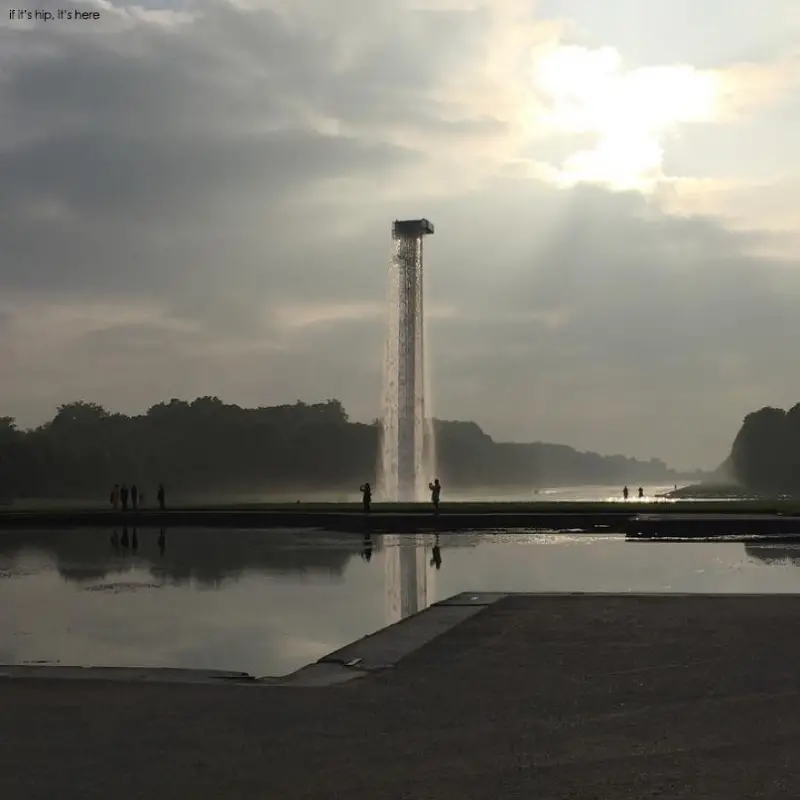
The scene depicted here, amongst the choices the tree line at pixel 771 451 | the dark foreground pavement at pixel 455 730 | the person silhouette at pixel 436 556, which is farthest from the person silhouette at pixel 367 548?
the tree line at pixel 771 451

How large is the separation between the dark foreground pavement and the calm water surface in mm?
2267

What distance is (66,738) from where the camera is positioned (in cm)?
704

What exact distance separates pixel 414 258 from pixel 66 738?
69183 mm

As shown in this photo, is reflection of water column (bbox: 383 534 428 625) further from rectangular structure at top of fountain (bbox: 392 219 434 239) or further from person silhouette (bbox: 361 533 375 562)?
rectangular structure at top of fountain (bbox: 392 219 434 239)

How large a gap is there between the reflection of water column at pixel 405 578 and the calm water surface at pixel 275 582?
3cm

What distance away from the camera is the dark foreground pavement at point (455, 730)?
5984 millimetres

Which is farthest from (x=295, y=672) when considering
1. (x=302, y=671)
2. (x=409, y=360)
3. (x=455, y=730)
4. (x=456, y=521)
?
(x=409, y=360)

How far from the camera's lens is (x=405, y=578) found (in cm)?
1942

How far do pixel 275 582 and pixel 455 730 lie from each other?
12044mm

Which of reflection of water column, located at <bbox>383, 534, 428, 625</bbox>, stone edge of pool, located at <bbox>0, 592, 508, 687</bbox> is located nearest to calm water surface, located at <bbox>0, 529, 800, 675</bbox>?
reflection of water column, located at <bbox>383, 534, 428, 625</bbox>

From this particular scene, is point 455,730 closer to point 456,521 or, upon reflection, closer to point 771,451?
point 456,521

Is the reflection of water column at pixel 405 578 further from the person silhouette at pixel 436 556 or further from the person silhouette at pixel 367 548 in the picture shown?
the person silhouette at pixel 367 548

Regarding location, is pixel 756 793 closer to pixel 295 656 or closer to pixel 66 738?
pixel 66 738

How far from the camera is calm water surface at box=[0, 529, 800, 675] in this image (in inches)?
484
